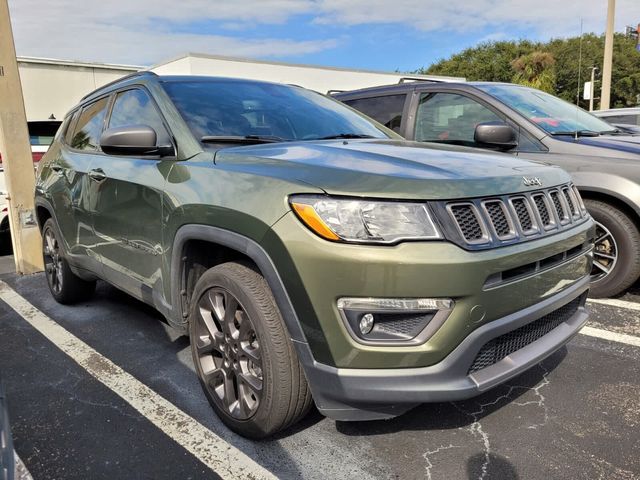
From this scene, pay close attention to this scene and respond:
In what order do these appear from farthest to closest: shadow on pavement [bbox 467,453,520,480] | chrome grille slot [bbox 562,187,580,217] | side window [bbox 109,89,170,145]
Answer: side window [bbox 109,89,170,145] → chrome grille slot [bbox 562,187,580,217] → shadow on pavement [bbox 467,453,520,480]

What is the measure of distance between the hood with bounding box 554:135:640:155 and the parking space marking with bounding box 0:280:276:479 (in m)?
3.47

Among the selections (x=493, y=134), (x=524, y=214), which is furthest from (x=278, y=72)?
(x=524, y=214)

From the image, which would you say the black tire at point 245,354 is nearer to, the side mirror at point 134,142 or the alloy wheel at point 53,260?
the side mirror at point 134,142

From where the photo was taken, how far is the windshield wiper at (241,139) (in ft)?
8.87

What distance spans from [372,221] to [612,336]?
2486 mm

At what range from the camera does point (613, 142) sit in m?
4.11

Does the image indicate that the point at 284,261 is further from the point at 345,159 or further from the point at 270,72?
the point at 270,72

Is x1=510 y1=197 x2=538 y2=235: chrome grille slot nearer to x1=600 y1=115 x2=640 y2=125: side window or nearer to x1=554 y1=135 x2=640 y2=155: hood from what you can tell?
x1=554 y1=135 x2=640 y2=155: hood

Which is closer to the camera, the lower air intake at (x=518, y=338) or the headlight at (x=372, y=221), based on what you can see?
the headlight at (x=372, y=221)

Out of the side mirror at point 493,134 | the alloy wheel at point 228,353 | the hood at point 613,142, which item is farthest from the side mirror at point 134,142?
the hood at point 613,142

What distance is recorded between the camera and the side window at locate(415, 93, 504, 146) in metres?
A: 4.67

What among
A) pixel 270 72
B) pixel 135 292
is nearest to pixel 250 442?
pixel 135 292

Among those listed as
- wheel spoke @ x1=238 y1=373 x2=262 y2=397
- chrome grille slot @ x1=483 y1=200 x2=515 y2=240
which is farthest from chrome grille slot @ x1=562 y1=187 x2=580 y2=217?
wheel spoke @ x1=238 y1=373 x2=262 y2=397

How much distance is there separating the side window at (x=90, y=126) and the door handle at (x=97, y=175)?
0.28 m
